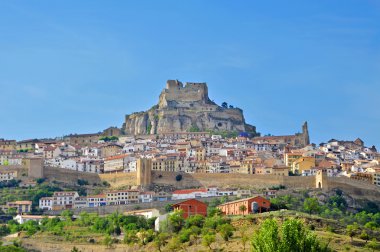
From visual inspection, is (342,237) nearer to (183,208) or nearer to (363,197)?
(183,208)

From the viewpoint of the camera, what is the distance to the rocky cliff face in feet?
315

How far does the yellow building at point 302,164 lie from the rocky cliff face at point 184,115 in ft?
65.8

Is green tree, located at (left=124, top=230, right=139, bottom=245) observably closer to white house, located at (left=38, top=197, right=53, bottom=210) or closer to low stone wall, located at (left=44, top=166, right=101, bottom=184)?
white house, located at (left=38, top=197, right=53, bottom=210)

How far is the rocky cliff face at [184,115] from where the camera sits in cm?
9612

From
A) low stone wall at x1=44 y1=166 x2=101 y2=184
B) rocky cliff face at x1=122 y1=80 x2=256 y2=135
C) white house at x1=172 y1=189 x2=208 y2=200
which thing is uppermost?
rocky cliff face at x1=122 y1=80 x2=256 y2=135

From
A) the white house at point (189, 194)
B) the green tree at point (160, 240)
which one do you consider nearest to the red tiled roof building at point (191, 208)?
the green tree at point (160, 240)

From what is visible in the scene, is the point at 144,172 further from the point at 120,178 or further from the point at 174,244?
the point at 174,244

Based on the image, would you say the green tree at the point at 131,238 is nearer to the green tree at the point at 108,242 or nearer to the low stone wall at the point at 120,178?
the green tree at the point at 108,242

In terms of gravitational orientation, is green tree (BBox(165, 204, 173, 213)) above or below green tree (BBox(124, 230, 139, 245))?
above

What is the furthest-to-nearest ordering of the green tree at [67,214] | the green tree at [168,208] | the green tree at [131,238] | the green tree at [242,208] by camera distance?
1. the green tree at [67,214]
2. the green tree at [168,208]
3. the green tree at [242,208]
4. the green tree at [131,238]

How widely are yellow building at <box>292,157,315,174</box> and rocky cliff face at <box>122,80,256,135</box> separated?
2005 centimetres

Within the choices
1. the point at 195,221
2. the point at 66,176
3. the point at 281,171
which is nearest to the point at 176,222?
the point at 195,221

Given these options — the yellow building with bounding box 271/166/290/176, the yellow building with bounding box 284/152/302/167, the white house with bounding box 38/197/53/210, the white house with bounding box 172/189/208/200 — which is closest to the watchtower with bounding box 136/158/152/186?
the white house with bounding box 172/189/208/200

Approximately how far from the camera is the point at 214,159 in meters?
80.8
